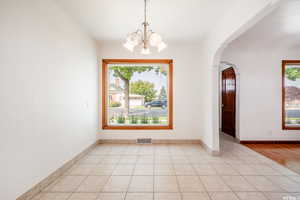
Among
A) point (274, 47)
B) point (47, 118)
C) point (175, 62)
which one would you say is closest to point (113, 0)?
point (47, 118)

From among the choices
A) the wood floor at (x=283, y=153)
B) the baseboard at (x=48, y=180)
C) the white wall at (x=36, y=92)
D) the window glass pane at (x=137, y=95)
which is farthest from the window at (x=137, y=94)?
the wood floor at (x=283, y=153)

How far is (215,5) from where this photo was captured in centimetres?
255

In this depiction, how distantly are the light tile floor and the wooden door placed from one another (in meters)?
1.59

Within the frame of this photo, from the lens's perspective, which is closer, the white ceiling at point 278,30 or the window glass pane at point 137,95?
the white ceiling at point 278,30

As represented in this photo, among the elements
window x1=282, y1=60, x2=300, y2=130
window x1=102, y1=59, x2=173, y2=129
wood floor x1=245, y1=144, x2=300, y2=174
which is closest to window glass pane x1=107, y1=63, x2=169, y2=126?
window x1=102, y1=59, x2=173, y2=129

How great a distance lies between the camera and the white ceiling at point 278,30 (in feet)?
8.47

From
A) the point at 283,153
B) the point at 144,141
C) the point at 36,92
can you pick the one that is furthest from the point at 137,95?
the point at 283,153

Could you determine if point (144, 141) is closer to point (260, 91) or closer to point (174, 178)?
point (174, 178)

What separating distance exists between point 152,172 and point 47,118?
1865 millimetres

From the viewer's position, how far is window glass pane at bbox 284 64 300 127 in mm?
4520

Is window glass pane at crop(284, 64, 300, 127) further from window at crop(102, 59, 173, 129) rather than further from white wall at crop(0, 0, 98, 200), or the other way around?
white wall at crop(0, 0, 98, 200)

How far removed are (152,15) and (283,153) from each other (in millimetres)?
4199

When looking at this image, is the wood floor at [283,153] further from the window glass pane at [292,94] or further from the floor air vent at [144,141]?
the floor air vent at [144,141]

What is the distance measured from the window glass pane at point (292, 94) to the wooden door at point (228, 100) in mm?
1400
